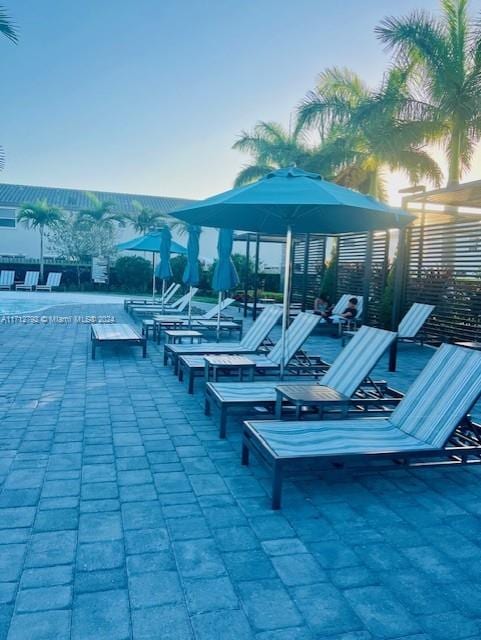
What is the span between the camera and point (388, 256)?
530 inches

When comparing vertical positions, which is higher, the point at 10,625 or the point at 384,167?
the point at 384,167

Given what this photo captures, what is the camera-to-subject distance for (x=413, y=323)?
1120 cm

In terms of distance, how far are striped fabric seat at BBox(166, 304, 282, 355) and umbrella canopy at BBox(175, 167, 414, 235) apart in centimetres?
142

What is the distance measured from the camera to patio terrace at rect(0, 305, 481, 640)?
2377 mm

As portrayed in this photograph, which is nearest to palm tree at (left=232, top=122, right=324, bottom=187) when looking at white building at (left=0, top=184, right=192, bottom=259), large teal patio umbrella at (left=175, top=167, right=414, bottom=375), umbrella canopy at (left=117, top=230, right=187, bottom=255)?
white building at (left=0, top=184, right=192, bottom=259)

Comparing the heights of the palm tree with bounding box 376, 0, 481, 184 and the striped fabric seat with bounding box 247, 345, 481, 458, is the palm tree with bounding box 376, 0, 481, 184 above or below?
above

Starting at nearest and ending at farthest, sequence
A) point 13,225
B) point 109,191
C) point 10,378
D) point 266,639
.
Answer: point 266,639, point 10,378, point 13,225, point 109,191

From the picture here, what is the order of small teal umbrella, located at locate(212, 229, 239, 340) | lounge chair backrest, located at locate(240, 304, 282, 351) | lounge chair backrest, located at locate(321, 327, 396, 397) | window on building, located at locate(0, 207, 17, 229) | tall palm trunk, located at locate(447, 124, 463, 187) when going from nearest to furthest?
lounge chair backrest, located at locate(321, 327, 396, 397) < lounge chair backrest, located at locate(240, 304, 282, 351) < small teal umbrella, located at locate(212, 229, 239, 340) < tall palm trunk, located at locate(447, 124, 463, 187) < window on building, located at locate(0, 207, 17, 229)

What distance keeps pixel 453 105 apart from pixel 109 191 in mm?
38910

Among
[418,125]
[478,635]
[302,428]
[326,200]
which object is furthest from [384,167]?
[478,635]

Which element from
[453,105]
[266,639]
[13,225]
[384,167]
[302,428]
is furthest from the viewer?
[13,225]

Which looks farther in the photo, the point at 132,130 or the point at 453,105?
the point at 132,130

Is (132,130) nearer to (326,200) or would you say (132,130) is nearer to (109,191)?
(326,200)

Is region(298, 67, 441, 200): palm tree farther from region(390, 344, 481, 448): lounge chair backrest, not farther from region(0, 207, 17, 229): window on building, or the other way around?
region(0, 207, 17, 229): window on building
